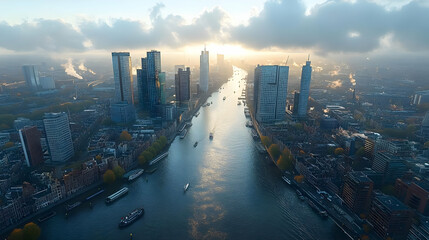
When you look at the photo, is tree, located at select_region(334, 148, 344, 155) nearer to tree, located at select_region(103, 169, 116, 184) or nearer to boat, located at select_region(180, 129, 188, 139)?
boat, located at select_region(180, 129, 188, 139)

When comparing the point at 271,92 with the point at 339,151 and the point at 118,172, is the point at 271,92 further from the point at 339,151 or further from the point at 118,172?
the point at 118,172

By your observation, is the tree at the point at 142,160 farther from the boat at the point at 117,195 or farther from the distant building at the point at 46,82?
the distant building at the point at 46,82

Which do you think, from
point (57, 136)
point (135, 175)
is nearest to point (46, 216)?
point (135, 175)

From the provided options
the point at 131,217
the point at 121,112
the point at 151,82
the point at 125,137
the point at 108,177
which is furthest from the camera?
the point at 151,82

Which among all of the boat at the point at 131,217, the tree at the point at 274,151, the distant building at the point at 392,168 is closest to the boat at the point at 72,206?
the boat at the point at 131,217

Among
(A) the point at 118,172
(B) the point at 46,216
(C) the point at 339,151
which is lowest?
(B) the point at 46,216

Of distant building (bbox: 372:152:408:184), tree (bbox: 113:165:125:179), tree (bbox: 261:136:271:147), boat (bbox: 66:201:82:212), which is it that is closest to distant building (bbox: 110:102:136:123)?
tree (bbox: 113:165:125:179)

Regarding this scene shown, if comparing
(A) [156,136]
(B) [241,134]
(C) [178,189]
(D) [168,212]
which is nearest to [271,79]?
(B) [241,134]

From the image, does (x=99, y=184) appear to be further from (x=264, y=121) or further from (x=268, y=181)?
(x=264, y=121)

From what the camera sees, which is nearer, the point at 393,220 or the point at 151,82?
the point at 393,220
